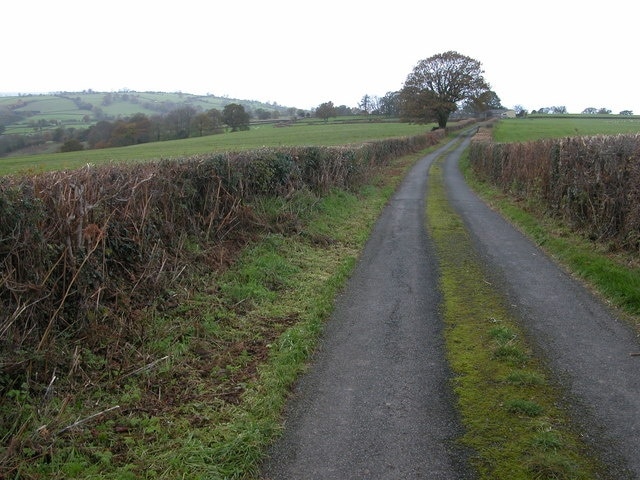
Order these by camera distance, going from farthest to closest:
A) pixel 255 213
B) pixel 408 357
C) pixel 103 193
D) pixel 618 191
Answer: pixel 255 213 → pixel 618 191 → pixel 103 193 → pixel 408 357

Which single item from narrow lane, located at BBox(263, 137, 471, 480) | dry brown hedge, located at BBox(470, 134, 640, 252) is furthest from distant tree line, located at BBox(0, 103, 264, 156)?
narrow lane, located at BBox(263, 137, 471, 480)

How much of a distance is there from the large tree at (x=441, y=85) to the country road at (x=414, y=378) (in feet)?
203

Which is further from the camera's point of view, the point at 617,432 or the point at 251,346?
the point at 251,346

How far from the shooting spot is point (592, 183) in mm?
11133

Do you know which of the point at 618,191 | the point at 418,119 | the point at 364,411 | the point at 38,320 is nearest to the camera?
the point at 364,411

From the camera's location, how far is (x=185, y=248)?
8.09 metres

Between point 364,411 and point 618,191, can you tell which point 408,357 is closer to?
point 364,411

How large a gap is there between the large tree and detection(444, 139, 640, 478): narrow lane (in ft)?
198

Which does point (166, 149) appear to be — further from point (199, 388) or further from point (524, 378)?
point (524, 378)

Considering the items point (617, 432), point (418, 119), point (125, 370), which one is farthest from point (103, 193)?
point (418, 119)

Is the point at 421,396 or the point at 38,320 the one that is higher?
the point at 38,320

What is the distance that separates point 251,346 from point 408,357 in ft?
6.41

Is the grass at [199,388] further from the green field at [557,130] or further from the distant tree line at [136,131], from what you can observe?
the distant tree line at [136,131]

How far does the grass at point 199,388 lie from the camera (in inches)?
148
